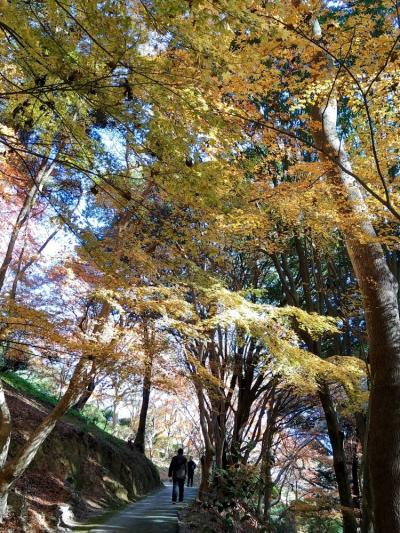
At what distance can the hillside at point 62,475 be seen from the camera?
7.19 m

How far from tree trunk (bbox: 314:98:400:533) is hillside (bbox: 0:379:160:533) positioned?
17.6 feet

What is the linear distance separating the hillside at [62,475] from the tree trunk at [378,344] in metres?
5.35

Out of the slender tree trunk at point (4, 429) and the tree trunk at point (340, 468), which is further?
the tree trunk at point (340, 468)

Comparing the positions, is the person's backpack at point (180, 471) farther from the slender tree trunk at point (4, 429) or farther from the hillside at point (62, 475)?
the slender tree trunk at point (4, 429)

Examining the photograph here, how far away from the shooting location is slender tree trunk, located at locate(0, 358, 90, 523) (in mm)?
6172

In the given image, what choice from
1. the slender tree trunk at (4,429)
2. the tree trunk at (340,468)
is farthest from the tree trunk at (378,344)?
the slender tree trunk at (4,429)

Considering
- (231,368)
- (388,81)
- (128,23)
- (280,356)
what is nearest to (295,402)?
(231,368)

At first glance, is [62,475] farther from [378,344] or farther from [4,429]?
[378,344]

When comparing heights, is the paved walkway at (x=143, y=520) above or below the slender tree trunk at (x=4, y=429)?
below

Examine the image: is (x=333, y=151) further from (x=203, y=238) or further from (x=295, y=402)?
(x=295, y=402)

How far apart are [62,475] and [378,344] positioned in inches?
310

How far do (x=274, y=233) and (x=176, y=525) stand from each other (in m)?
6.45

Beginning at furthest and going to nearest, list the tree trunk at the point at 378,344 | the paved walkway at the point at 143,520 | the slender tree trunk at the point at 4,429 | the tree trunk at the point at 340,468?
the tree trunk at the point at 340,468 < the paved walkway at the point at 143,520 < the slender tree trunk at the point at 4,429 < the tree trunk at the point at 378,344

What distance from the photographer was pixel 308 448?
19.8m
